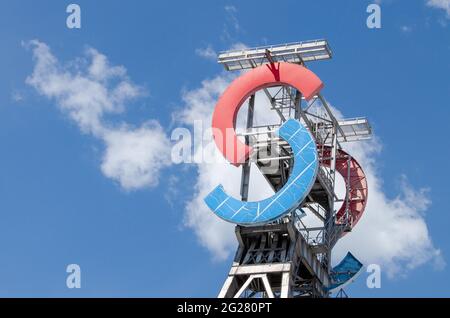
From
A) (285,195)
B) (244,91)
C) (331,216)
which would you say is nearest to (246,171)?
(285,195)

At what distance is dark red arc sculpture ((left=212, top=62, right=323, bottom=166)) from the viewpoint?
244 feet

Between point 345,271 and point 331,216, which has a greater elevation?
point 331,216

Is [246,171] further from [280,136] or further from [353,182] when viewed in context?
[353,182]

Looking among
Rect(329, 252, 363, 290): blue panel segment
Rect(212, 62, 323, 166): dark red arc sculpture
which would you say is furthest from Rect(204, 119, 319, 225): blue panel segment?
Rect(329, 252, 363, 290): blue panel segment

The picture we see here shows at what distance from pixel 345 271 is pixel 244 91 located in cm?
1536

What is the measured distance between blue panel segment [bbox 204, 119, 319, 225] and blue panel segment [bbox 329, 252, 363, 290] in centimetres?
1024

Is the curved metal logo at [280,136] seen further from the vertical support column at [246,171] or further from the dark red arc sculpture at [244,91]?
the vertical support column at [246,171]

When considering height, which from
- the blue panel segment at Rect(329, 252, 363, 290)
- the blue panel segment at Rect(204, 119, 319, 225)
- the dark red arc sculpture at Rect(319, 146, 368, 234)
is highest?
the dark red arc sculpture at Rect(319, 146, 368, 234)

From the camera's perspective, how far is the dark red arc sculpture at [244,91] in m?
74.4

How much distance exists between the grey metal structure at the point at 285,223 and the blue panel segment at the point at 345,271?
3.83ft

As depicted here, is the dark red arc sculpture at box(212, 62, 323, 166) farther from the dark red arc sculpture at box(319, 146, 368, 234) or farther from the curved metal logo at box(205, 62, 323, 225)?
the dark red arc sculpture at box(319, 146, 368, 234)

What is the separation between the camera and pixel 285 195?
232 feet
